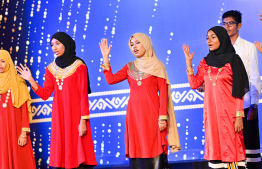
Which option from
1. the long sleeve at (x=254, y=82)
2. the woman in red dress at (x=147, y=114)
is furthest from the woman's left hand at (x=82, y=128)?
the long sleeve at (x=254, y=82)

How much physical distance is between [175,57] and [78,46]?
1275mm

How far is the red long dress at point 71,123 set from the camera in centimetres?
315

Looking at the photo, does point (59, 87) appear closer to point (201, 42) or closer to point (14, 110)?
point (14, 110)

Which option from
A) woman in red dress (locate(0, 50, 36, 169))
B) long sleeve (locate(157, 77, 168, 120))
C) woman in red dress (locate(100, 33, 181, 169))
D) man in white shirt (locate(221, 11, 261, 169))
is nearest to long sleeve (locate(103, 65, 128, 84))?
woman in red dress (locate(100, 33, 181, 169))

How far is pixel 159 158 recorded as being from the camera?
10.0ft

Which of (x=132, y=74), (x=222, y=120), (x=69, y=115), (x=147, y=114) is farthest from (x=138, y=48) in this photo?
(x=222, y=120)

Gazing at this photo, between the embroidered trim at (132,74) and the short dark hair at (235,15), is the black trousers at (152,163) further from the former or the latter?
the short dark hair at (235,15)

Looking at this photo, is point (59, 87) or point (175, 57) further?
point (175, 57)

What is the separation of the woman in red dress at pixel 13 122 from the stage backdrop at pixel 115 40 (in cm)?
126

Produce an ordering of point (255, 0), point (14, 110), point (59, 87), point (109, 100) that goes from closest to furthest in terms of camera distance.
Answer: point (59, 87) < point (14, 110) < point (255, 0) < point (109, 100)

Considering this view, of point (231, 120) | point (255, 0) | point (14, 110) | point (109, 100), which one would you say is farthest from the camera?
point (109, 100)


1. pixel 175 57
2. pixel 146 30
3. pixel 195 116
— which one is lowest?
pixel 195 116

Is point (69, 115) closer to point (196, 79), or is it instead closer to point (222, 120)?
point (196, 79)

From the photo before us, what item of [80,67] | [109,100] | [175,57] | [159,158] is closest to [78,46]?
[109,100]
